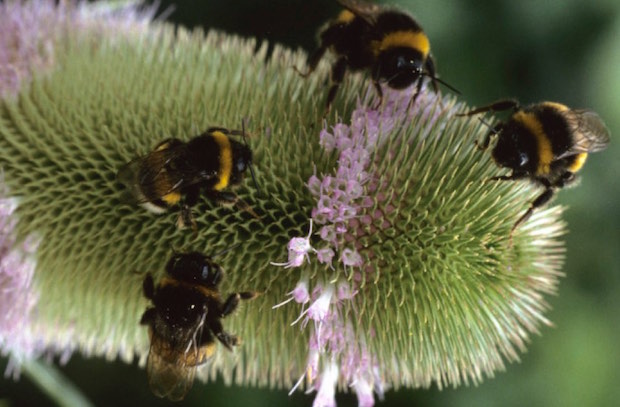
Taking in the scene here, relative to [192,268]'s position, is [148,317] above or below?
below

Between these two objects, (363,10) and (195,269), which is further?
(363,10)

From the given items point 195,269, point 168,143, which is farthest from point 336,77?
point 195,269

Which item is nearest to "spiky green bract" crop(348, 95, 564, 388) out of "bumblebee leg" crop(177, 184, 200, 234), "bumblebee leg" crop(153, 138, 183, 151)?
"bumblebee leg" crop(177, 184, 200, 234)

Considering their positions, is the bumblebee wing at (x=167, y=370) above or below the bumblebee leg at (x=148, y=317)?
below

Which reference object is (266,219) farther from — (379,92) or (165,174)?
(379,92)

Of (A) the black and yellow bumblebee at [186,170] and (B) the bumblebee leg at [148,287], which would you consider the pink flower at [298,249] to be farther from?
(B) the bumblebee leg at [148,287]

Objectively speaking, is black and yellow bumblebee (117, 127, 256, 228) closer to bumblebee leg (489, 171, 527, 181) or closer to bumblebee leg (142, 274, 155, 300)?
bumblebee leg (142, 274, 155, 300)

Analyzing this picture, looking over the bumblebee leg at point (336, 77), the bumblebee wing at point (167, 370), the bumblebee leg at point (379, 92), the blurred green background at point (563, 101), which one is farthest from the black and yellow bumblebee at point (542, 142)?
the blurred green background at point (563, 101)
